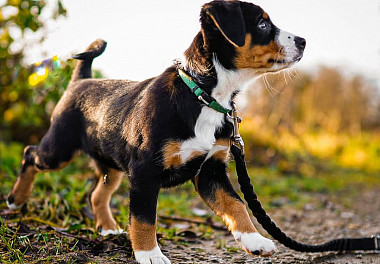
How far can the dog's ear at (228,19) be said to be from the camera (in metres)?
2.92

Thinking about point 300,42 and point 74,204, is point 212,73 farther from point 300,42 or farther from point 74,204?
point 74,204

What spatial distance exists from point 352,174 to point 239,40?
33.1 feet

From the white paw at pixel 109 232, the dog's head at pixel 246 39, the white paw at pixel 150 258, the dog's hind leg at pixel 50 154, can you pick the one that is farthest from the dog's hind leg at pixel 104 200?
the dog's head at pixel 246 39

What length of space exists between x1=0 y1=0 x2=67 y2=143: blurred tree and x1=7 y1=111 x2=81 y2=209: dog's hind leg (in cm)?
99

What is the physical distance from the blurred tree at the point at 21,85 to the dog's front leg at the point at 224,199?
7.37 ft

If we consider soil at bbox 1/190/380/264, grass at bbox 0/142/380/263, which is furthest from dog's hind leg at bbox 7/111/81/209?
soil at bbox 1/190/380/264

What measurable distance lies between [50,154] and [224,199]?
169cm

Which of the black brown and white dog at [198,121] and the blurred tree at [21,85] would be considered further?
the blurred tree at [21,85]

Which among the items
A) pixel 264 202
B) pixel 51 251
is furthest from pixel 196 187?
pixel 264 202

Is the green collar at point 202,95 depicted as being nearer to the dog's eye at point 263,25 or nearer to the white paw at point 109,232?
the dog's eye at point 263,25

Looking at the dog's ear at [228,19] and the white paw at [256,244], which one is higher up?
the dog's ear at [228,19]

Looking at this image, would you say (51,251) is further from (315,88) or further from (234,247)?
(315,88)

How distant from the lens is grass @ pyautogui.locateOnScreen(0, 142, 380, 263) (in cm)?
317

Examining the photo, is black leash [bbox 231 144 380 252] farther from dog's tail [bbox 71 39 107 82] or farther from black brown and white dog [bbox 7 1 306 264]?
dog's tail [bbox 71 39 107 82]
